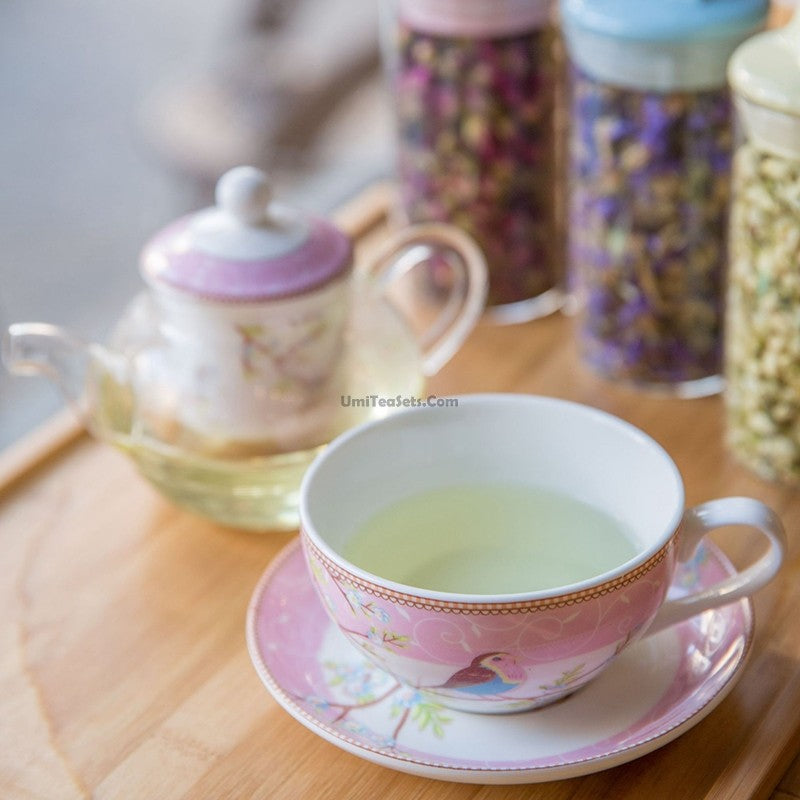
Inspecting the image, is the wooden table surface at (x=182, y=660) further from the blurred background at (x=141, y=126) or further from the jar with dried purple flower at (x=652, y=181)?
the blurred background at (x=141, y=126)

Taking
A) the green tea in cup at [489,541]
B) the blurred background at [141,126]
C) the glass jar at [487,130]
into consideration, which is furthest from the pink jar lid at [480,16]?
the blurred background at [141,126]

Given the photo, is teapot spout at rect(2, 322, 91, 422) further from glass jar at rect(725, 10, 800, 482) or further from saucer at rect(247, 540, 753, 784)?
glass jar at rect(725, 10, 800, 482)

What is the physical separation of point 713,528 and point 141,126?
1.54 meters

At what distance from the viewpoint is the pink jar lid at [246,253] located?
51 cm

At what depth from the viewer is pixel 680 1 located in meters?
0.56

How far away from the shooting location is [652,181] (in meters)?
0.59

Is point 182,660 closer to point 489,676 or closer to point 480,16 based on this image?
point 489,676

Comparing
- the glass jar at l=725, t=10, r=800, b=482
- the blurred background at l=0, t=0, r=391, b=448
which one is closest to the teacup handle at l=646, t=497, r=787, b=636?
the glass jar at l=725, t=10, r=800, b=482

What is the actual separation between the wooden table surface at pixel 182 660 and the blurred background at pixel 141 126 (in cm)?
75

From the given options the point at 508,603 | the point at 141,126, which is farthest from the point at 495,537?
the point at 141,126

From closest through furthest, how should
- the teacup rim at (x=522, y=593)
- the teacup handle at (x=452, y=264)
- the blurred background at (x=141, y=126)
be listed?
the teacup rim at (x=522, y=593), the teacup handle at (x=452, y=264), the blurred background at (x=141, y=126)

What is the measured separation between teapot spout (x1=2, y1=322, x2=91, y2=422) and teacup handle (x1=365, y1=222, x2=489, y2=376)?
0.46 ft

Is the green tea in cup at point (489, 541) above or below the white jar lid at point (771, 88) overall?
below

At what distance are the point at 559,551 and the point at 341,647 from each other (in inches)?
3.5
